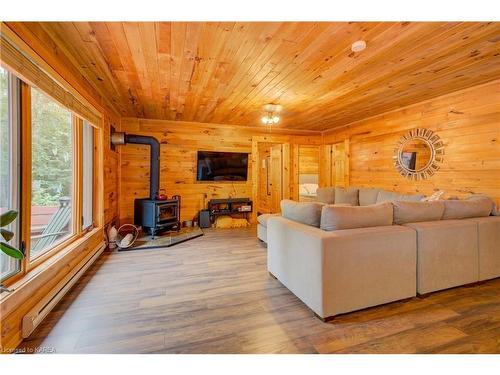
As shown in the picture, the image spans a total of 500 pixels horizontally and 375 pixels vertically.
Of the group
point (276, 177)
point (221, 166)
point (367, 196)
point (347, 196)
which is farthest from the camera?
point (276, 177)

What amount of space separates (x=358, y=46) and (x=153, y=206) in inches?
153

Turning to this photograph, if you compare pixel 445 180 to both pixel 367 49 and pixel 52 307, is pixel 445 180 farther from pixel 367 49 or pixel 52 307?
pixel 52 307

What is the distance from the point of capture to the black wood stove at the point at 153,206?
14.0 ft

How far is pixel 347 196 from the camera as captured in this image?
16.1 feet

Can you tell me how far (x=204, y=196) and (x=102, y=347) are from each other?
13.4 ft

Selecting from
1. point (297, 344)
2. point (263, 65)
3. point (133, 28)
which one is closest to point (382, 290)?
point (297, 344)

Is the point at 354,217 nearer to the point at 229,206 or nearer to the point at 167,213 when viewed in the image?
the point at 167,213

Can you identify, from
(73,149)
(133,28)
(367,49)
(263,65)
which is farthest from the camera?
(73,149)

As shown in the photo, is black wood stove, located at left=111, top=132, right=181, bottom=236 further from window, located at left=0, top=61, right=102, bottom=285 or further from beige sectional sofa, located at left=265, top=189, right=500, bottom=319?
beige sectional sofa, located at left=265, top=189, right=500, bottom=319

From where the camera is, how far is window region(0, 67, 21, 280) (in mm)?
1636

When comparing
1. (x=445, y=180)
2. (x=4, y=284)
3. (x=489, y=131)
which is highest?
(x=489, y=131)

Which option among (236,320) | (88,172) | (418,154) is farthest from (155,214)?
(418,154)

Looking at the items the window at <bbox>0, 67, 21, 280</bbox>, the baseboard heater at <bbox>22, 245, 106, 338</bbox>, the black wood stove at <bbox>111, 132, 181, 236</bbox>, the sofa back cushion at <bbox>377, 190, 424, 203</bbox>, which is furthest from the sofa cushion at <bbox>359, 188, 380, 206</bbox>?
the window at <bbox>0, 67, 21, 280</bbox>

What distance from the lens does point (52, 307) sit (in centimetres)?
198
